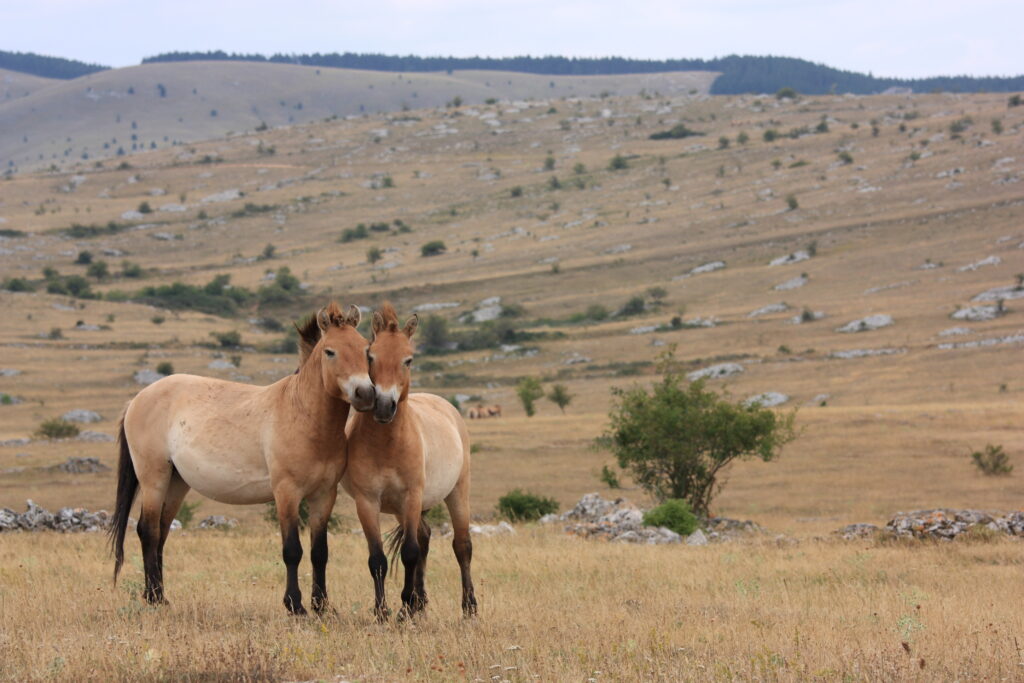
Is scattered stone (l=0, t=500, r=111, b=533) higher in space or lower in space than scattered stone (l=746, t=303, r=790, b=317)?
higher

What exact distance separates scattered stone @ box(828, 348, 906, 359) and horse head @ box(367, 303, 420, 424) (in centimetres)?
5679

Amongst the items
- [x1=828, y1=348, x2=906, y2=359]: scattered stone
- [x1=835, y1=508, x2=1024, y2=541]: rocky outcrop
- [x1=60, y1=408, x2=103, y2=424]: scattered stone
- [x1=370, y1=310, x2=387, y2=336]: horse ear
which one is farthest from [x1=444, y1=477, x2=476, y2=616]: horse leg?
[x1=828, y1=348, x2=906, y2=359]: scattered stone

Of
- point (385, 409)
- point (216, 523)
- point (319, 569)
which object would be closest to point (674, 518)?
point (216, 523)

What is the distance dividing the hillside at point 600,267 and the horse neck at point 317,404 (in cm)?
1739

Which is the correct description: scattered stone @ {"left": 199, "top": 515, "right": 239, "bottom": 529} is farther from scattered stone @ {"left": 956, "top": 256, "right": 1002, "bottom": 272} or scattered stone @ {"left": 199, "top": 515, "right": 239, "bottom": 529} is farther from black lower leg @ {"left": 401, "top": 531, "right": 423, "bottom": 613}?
scattered stone @ {"left": 956, "top": 256, "right": 1002, "bottom": 272}

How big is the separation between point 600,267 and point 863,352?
37.4 metres

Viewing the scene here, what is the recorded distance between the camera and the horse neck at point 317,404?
28.7ft

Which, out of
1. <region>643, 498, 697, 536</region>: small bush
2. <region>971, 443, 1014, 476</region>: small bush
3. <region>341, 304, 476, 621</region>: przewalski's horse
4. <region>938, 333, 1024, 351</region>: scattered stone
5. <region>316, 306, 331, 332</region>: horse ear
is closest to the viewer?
<region>341, 304, 476, 621</region>: przewalski's horse

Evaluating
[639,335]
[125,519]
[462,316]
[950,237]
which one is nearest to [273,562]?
[125,519]

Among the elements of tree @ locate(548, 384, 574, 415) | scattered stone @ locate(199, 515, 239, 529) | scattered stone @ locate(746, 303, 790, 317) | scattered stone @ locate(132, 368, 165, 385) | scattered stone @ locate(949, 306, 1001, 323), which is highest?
scattered stone @ locate(199, 515, 239, 529)

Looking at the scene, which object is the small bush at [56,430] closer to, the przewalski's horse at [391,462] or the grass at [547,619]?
the grass at [547,619]

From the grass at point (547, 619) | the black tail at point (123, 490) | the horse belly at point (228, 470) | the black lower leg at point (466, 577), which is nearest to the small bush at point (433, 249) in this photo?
the grass at point (547, 619)

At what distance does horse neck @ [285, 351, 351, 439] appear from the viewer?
28.7ft

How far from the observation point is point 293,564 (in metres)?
8.78
